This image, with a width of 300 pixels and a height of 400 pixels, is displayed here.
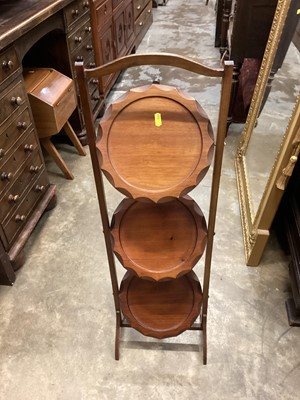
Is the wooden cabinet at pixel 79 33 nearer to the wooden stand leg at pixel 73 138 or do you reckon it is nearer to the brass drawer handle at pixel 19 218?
the wooden stand leg at pixel 73 138

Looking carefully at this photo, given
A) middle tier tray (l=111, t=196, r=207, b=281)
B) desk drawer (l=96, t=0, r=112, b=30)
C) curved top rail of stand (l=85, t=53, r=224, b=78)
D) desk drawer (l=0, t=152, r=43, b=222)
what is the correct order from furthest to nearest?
desk drawer (l=96, t=0, r=112, b=30) → desk drawer (l=0, t=152, r=43, b=222) → middle tier tray (l=111, t=196, r=207, b=281) → curved top rail of stand (l=85, t=53, r=224, b=78)

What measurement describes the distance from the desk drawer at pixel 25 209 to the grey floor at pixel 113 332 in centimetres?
19

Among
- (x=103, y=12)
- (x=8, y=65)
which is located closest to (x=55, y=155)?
(x=8, y=65)

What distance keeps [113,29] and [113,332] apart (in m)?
2.51

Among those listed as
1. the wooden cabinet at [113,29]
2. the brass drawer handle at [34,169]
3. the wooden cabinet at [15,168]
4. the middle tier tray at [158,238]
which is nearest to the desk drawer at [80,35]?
the wooden cabinet at [113,29]

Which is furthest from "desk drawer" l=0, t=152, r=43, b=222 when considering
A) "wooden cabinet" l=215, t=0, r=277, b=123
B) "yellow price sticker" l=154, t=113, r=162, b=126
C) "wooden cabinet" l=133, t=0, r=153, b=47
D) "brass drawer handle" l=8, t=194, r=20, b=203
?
"wooden cabinet" l=133, t=0, r=153, b=47

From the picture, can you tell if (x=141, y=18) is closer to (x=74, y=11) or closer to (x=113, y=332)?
(x=74, y=11)

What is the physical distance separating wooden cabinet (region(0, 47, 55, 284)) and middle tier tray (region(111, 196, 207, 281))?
708 millimetres

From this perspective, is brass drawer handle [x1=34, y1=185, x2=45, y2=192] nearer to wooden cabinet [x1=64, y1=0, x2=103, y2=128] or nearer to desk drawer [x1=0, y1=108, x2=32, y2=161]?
desk drawer [x1=0, y1=108, x2=32, y2=161]

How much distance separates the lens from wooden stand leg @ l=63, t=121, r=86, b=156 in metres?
2.22

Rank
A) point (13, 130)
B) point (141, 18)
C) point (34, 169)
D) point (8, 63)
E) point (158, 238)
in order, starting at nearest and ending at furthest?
point (158, 238)
point (8, 63)
point (13, 130)
point (34, 169)
point (141, 18)

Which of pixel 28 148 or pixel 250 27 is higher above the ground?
pixel 250 27

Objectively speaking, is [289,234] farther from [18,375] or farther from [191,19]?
[191,19]

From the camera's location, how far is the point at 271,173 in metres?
1.46
